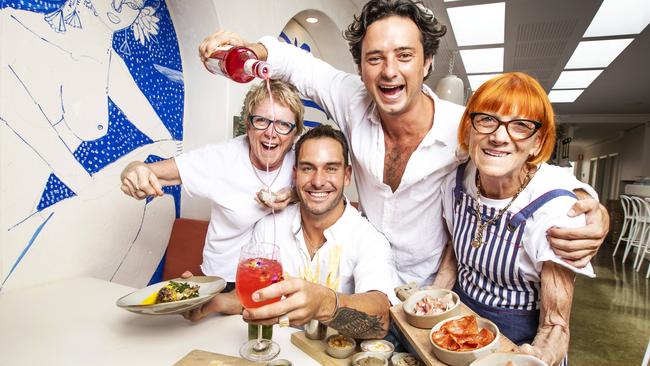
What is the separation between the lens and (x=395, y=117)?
1806 mm

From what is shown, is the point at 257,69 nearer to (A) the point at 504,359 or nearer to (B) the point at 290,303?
Answer: (B) the point at 290,303

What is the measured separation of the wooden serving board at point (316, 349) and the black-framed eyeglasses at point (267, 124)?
2.96 ft

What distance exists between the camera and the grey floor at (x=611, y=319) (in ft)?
11.1

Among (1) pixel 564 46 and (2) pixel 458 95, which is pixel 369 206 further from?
(1) pixel 564 46

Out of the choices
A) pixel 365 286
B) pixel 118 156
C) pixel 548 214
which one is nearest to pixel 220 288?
pixel 365 286

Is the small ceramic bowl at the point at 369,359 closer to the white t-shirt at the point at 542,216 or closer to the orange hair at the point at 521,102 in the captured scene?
the white t-shirt at the point at 542,216

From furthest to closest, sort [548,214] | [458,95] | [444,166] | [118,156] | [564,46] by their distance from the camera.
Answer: [564,46]
[458,95]
[118,156]
[444,166]
[548,214]

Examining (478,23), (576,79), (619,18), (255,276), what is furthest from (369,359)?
(576,79)

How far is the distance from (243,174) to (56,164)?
37.8 inches

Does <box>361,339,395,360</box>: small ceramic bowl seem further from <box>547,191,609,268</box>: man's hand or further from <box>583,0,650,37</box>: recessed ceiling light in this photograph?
<box>583,0,650,37</box>: recessed ceiling light

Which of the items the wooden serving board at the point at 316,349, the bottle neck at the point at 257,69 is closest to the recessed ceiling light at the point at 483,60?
the bottle neck at the point at 257,69

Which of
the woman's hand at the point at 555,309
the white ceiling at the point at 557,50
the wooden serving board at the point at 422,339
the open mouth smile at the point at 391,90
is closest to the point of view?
the wooden serving board at the point at 422,339

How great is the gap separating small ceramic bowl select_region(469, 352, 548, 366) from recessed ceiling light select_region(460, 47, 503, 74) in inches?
221

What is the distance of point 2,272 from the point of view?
189 cm
